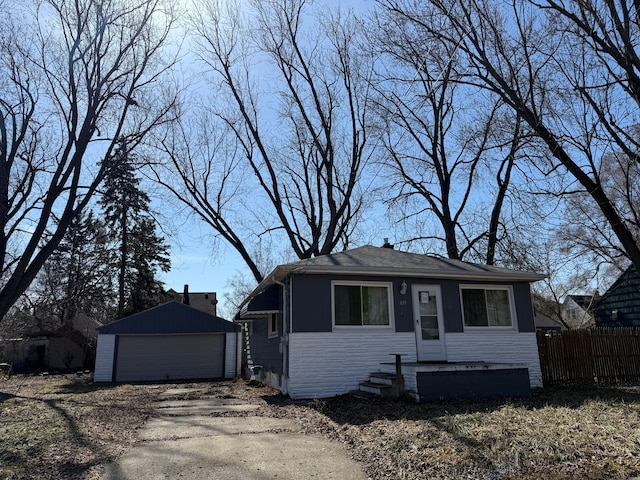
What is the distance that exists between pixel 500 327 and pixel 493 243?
315 inches

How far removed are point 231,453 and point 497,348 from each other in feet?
27.6

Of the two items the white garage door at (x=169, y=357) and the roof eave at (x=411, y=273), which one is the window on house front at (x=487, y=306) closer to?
the roof eave at (x=411, y=273)

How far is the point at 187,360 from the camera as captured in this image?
792 inches

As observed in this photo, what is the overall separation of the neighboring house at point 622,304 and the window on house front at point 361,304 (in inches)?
573

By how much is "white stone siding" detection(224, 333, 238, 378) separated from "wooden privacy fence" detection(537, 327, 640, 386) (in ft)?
41.3

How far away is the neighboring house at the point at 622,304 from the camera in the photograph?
65.9 feet

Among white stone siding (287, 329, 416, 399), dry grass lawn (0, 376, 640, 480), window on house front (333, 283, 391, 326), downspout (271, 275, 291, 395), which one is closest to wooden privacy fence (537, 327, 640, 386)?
dry grass lawn (0, 376, 640, 480)

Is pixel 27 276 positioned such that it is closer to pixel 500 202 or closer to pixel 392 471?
pixel 392 471

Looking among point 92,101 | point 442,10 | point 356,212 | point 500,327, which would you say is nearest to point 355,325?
point 500,327

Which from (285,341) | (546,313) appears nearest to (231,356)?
(285,341)

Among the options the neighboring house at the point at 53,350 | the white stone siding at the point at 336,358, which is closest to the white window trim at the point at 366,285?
the white stone siding at the point at 336,358

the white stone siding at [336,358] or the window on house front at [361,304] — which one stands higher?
the window on house front at [361,304]

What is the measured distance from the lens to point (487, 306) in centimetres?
1209

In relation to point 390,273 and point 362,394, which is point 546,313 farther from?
point 362,394
